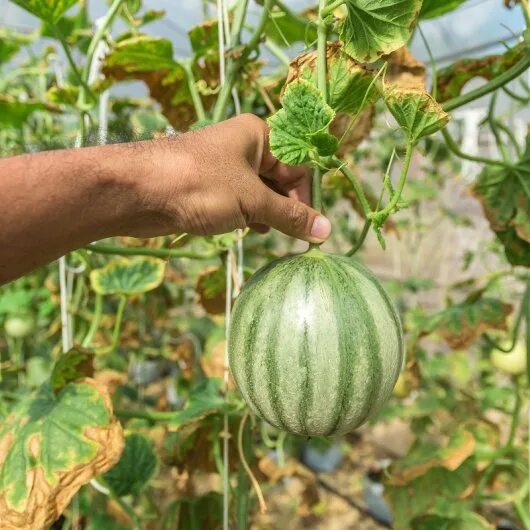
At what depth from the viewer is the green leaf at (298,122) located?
1.99ft

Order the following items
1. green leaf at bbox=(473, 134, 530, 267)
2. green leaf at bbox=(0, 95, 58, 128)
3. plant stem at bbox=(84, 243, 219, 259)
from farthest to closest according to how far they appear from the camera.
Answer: green leaf at bbox=(0, 95, 58, 128)
green leaf at bbox=(473, 134, 530, 267)
plant stem at bbox=(84, 243, 219, 259)

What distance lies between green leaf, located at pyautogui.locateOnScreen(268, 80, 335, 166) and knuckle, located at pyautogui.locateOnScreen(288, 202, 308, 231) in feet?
0.31

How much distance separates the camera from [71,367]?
1044 mm

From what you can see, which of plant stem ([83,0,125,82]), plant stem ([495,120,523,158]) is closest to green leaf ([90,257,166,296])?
plant stem ([83,0,125,82])

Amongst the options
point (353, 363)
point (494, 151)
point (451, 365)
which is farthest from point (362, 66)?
point (494, 151)

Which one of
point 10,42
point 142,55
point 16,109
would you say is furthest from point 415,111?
point 10,42

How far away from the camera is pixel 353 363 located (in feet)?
2.15

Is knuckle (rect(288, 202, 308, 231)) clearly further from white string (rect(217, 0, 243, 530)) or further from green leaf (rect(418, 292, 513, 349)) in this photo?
green leaf (rect(418, 292, 513, 349))

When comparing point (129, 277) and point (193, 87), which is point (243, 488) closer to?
point (129, 277)

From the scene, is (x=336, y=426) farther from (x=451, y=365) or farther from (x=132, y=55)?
(x=451, y=365)

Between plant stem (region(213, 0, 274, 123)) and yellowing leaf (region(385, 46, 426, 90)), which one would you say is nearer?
plant stem (region(213, 0, 274, 123))

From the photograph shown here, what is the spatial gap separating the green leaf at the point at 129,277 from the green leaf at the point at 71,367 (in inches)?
11.1

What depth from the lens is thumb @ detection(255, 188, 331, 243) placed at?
726 millimetres

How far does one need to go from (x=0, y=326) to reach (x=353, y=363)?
6.56ft
